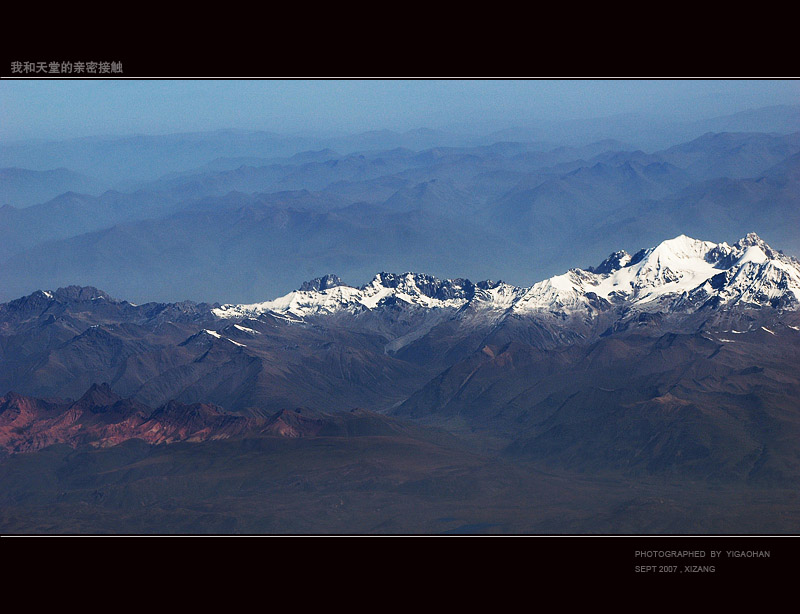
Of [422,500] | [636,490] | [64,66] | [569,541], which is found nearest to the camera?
[569,541]

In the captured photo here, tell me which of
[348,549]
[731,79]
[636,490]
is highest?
[731,79]

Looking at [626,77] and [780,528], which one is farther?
[780,528]

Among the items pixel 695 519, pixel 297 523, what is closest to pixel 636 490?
pixel 695 519

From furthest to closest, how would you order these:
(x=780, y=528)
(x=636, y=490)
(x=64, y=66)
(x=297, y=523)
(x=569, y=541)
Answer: (x=636, y=490) → (x=297, y=523) → (x=780, y=528) → (x=64, y=66) → (x=569, y=541)

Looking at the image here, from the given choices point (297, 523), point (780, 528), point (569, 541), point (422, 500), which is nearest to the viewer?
point (569, 541)

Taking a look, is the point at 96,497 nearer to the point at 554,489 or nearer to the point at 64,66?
the point at 554,489

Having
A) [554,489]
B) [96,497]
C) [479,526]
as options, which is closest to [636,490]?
[554,489]

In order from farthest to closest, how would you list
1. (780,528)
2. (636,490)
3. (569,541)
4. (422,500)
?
1. (636,490)
2. (422,500)
3. (780,528)
4. (569,541)

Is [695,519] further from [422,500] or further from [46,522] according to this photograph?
[46,522]

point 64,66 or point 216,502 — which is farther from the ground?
point 64,66
